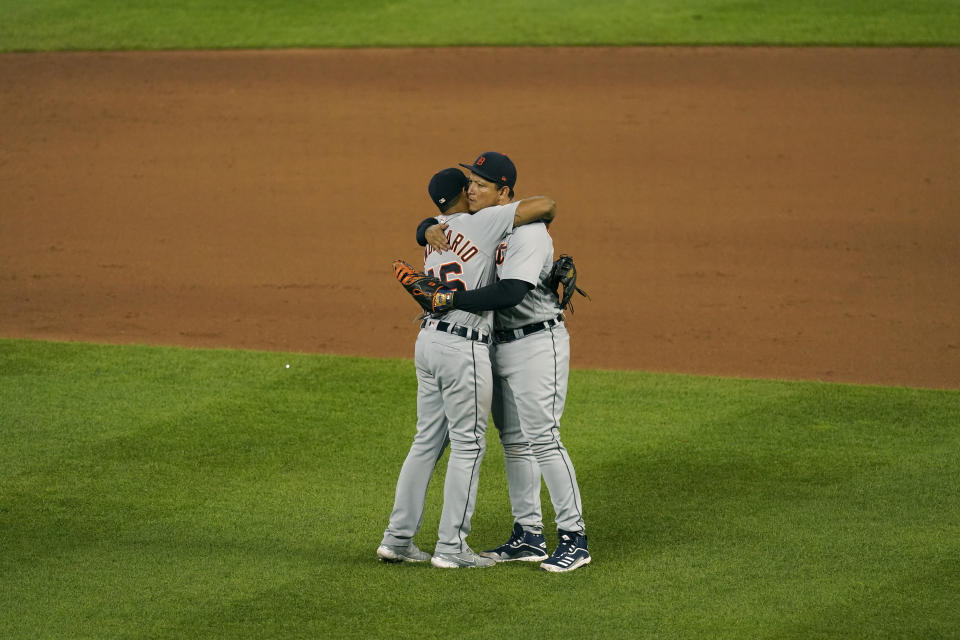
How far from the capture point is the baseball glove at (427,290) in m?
5.01

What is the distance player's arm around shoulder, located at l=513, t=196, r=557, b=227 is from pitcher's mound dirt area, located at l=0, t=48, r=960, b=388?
353 cm

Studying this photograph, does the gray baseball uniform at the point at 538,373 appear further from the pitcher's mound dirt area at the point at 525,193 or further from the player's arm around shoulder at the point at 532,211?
the pitcher's mound dirt area at the point at 525,193

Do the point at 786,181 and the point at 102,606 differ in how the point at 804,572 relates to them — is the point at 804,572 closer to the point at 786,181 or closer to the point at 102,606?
the point at 102,606

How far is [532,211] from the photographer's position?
16.5 feet

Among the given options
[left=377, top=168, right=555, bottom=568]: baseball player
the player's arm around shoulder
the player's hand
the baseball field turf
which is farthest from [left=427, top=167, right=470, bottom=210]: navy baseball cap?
the baseball field turf

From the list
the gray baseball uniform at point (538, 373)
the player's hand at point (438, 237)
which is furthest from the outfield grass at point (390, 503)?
the player's hand at point (438, 237)

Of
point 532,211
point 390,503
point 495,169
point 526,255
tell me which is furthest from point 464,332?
point 390,503

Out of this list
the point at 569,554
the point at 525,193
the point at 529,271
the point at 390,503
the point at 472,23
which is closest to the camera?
the point at 529,271

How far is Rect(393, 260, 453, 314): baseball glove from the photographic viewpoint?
5.01 m

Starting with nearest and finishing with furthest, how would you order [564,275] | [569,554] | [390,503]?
1. [569,554]
2. [564,275]
3. [390,503]

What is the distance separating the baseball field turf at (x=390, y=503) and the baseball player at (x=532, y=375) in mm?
225

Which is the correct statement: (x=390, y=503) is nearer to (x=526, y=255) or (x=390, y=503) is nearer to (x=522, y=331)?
(x=522, y=331)

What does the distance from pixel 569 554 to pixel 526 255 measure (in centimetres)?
127

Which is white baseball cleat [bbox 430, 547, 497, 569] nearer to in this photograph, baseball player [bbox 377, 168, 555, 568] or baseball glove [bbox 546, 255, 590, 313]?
baseball player [bbox 377, 168, 555, 568]
